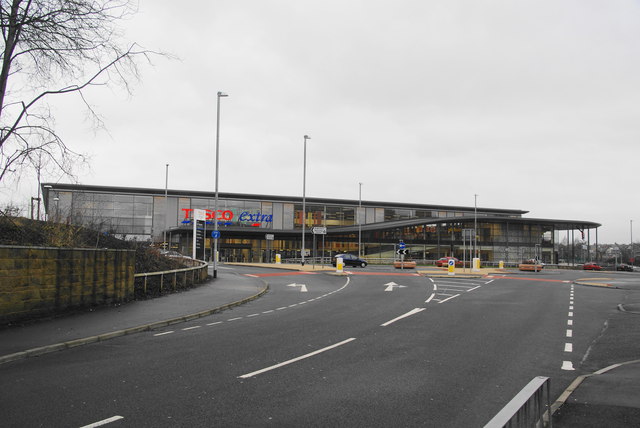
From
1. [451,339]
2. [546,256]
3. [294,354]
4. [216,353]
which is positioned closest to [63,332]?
[216,353]

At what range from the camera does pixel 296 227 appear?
3140 inches

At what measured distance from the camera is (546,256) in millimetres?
80688

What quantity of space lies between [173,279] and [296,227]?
2358 inches

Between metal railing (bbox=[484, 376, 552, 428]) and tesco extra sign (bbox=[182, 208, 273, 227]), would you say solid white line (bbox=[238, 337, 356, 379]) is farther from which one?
tesco extra sign (bbox=[182, 208, 273, 227])

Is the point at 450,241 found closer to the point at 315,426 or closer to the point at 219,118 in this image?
the point at 219,118

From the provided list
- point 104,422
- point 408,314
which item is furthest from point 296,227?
point 104,422

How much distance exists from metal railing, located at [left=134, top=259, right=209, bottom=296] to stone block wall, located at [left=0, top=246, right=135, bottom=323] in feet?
4.14

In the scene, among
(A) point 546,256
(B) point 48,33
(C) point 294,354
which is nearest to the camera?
(C) point 294,354

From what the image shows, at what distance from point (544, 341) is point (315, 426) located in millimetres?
Answer: 7209

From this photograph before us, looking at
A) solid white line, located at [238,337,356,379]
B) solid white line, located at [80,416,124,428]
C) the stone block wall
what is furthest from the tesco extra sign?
solid white line, located at [80,416,124,428]

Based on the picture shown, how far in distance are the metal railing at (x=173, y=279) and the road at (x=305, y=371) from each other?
5416 millimetres

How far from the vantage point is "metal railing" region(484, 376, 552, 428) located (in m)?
3.31

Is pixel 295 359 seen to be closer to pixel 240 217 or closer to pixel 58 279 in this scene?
pixel 58 279

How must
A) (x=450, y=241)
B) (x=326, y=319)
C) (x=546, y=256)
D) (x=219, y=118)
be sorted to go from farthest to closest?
(x=546, y=256) → (x=450, y=241) → (x=219, y=118) → (x=326, y=319)
